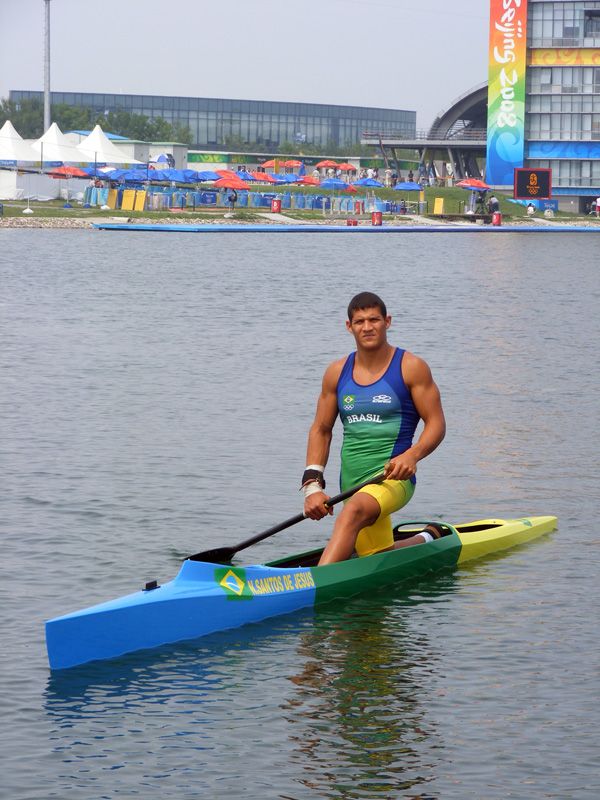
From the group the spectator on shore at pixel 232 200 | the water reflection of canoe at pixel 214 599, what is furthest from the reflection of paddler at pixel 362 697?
the spectator on shore at pixel 232 200

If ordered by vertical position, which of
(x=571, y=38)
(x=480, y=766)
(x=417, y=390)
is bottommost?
(x=480, y=766)

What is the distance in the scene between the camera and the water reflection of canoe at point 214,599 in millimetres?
9383

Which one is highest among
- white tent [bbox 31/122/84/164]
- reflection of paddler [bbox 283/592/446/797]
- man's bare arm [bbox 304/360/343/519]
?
white tent [bbox 31/122/84/164]

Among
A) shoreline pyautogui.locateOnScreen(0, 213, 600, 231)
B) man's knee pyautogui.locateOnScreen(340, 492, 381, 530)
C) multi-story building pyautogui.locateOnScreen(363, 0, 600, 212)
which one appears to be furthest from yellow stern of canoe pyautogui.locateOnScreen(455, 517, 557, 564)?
multi-story building pyautogui.locateOnScreen(363, 0, 600, 212)

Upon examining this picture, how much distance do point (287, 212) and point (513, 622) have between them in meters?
83.1

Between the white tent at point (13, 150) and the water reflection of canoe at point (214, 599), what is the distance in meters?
66.6

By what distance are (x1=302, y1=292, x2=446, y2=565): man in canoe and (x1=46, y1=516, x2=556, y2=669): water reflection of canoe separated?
0.26 meters

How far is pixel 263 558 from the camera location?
496 inches

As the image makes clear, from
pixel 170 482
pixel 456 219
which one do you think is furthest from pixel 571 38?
pixel 170 482

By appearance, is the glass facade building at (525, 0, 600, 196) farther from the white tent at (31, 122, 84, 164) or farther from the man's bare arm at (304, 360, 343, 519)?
the man's bare arm at (304, 360, 343, 519)

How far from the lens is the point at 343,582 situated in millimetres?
10781

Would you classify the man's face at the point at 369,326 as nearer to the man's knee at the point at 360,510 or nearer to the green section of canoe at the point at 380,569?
the man's knee at the point at 360,510

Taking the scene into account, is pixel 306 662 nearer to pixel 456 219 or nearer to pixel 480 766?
pixel 480 766

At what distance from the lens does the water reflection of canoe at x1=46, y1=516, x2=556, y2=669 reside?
9.38 m
